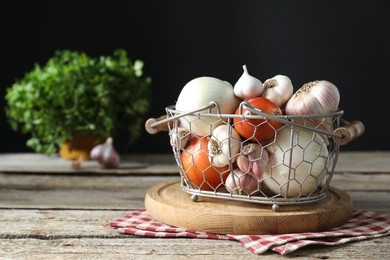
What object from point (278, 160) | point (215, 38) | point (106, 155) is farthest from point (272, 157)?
point (215, 38)

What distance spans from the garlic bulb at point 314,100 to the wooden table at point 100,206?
23 cm

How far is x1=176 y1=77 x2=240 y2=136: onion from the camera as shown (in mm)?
1036

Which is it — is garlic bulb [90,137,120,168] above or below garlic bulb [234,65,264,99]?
below

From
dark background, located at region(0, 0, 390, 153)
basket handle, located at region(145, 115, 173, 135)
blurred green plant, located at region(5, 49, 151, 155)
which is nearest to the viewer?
basket handle, located at region(145, 115, 173, 135)

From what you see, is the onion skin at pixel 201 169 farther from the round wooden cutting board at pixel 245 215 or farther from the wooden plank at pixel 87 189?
the wooden plank at pixel 87 189

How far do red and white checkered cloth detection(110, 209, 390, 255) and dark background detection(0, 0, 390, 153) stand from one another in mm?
1369

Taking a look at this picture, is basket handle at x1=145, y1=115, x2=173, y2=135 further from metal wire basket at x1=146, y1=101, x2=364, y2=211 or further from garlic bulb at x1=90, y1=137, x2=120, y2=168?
garlic bulb at x1=90, y1=137, x2=120, y2=168

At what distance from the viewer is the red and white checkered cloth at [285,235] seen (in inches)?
36.2

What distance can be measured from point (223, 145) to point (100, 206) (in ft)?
1.19

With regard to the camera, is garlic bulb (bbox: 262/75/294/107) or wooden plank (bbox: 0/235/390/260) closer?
wooden plank (bbox: 0/235/390/260)

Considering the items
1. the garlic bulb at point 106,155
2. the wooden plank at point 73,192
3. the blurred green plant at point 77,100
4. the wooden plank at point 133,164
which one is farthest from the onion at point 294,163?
the blurred green plant at point 77,100

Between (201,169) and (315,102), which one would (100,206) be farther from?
(315,102)

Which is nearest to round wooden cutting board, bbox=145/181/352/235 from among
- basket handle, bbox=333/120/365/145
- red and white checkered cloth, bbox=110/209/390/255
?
red and white checkered cloth, bbox=110/209/390/255

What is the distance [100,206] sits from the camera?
124 cm
